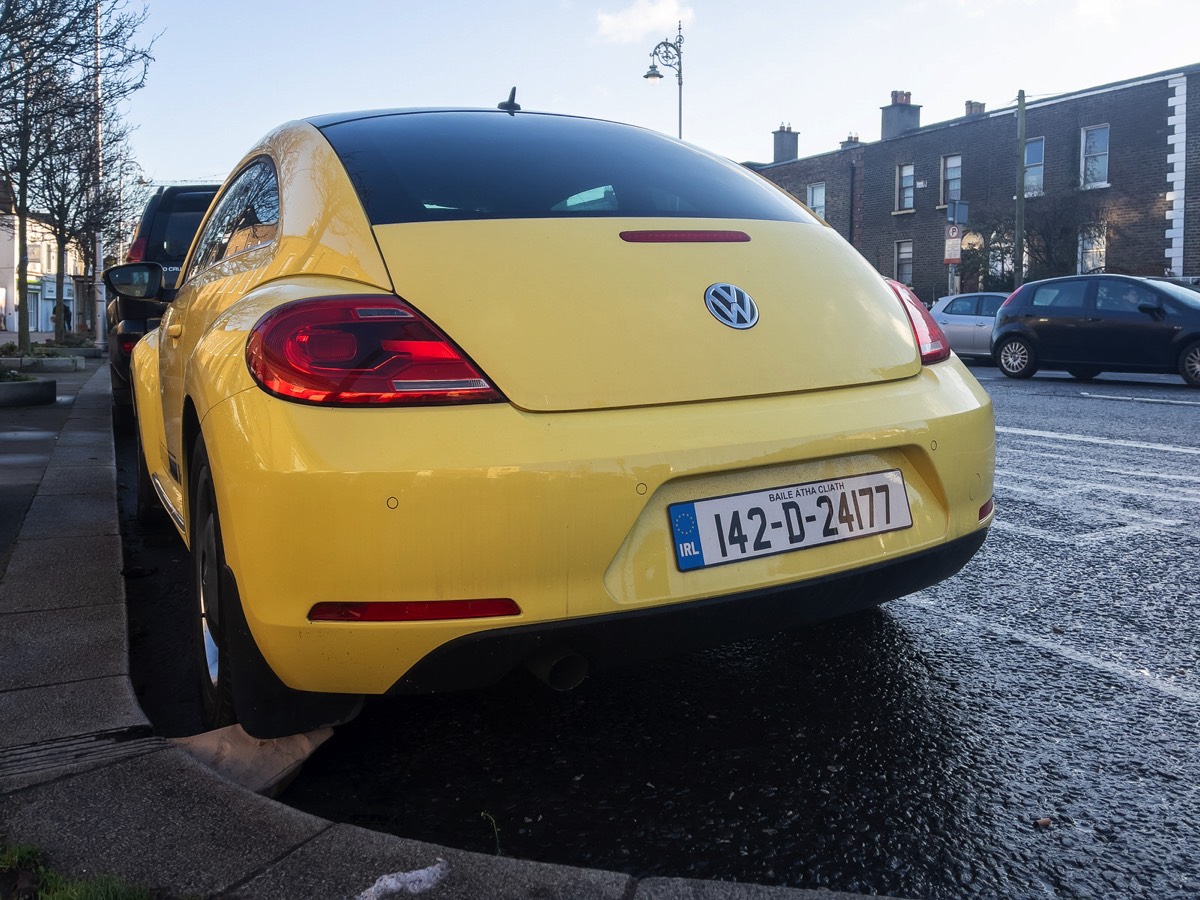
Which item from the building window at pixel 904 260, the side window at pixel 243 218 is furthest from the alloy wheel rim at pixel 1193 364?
the building window at pixel 904 260

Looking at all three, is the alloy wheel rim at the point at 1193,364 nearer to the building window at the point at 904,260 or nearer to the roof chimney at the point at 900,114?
the building window at the point at 904,260

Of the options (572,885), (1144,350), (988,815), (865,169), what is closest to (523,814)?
(572,885)

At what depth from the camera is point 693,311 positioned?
7.52ft

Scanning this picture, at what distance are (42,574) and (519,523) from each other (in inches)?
95.7

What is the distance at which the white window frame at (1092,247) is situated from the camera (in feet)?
102

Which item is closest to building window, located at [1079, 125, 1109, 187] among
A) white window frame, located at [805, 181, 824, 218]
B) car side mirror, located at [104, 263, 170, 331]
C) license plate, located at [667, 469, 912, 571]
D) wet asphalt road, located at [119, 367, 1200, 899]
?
white window frame, located at [805, 181, 824, 218]

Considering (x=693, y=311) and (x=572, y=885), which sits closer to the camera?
(x=572, y=885)

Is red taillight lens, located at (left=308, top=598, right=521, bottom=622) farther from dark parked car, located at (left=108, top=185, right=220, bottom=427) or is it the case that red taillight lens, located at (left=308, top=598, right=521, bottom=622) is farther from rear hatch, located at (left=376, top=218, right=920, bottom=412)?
dark parked car, located at (left=108, top=185, right=220, bottom=427)

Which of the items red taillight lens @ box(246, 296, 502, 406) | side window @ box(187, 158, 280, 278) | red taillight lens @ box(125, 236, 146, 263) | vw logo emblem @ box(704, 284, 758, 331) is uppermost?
red taillight lens @ box(125, 236, 146, 263)

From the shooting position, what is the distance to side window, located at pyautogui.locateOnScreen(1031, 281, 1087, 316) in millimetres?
15445

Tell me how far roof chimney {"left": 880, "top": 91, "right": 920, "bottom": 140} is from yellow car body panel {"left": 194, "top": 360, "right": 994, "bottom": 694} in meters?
40.7

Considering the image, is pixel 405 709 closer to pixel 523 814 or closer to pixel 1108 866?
pixel 523 814

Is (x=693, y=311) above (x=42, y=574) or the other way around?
above

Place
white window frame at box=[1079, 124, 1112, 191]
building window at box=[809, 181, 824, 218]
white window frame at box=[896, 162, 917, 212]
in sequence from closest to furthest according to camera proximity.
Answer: white window frame at box=[1079, 124, 1112, 191]
white window frame at box=[896, 162, 917, 212]
building window at box=[809, 181, 824, 218]
